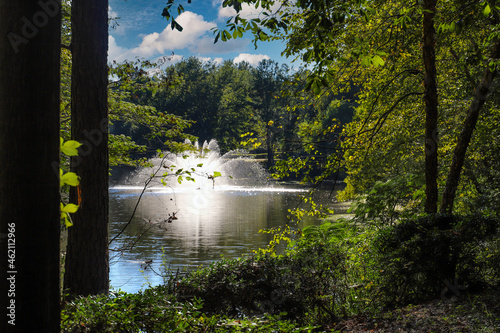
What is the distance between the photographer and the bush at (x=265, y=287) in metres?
5.32

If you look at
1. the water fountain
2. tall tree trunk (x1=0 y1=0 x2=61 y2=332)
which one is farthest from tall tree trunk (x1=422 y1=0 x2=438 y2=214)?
the water fountain

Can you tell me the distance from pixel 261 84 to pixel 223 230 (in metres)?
51.5

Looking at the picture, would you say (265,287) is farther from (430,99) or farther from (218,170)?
(218,170)

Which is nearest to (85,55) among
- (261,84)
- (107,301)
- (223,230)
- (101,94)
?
(101,94)

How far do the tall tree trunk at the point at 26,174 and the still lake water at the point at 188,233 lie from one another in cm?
546

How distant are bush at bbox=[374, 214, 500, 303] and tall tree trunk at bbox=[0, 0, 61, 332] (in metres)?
4.55

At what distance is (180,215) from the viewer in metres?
23.8

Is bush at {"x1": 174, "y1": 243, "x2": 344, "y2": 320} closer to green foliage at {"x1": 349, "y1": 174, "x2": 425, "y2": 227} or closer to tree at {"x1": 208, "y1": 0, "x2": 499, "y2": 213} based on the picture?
tree at {"x1": 208, "y1": 0, "x2": 499, "y2": 213}

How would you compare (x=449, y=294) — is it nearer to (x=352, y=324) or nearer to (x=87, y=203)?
(x=352, y=324)

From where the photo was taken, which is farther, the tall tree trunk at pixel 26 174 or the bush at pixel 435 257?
the bush at pixel 435 257

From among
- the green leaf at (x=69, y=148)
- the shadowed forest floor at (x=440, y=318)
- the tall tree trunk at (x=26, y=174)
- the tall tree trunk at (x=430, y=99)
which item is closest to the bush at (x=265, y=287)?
the shadowed forest floor at (x=440, y=318)

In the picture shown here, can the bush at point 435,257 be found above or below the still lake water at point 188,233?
above

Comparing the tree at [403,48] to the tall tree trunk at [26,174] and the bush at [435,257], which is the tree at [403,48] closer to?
the bush at [435,257]

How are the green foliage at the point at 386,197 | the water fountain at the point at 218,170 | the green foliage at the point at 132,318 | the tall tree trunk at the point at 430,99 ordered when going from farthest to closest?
the water fountain at the point at 218,170 < the green foliage at the point at 386,197 < the tall tree trunk at the point at 430,99 < the green foliage at the point at 132,318
